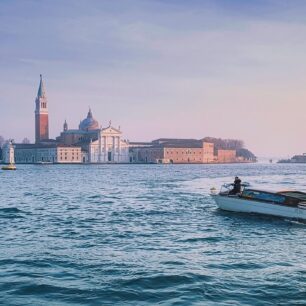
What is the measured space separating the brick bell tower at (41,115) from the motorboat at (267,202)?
536ft

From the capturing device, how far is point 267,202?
22.0 m

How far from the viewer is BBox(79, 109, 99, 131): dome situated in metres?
192

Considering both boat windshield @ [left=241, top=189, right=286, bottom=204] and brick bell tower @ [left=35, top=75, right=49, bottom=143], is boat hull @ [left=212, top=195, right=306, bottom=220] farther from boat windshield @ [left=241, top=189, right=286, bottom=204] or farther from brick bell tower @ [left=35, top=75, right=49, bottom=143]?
brick bell tower @ [left=35, top=75, right=49, bottom=143]

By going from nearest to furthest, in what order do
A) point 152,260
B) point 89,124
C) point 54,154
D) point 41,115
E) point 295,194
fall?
point 152,260
point 295,194
point 54,154
point 41,115
point 89,124

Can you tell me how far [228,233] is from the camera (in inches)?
707

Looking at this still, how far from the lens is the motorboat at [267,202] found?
2088 centimetres

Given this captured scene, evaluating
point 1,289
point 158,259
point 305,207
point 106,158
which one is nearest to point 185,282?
point 158,259

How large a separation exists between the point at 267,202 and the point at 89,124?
6852 inches

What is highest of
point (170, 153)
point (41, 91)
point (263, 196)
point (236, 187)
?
point (41, 91)

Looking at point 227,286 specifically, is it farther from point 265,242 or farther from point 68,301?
point 265,242

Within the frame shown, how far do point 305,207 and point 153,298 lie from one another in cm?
1176

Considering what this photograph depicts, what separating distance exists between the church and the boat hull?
→ 14663 centimetres

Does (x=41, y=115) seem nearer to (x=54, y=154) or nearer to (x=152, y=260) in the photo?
(x=54, y=154)

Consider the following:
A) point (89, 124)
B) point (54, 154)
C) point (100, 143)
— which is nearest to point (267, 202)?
point (54, 154)
